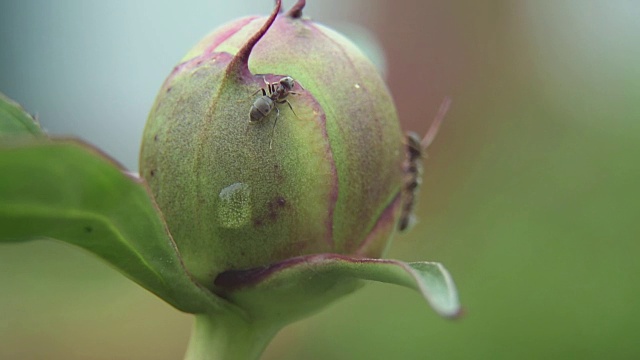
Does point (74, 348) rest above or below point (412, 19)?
below

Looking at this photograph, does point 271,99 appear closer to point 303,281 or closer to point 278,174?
point 278,174

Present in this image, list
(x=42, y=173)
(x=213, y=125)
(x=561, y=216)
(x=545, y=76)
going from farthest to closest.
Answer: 1. (x=545, y=76)
2. (x=561, y=216)
3. (x=213, y=125)
4. (x=42, y=173)

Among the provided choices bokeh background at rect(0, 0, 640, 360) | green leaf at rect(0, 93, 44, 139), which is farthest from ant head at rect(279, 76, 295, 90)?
bokeh background at rect(0, 0, 640, 360)

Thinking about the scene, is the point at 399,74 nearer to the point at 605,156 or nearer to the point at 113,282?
the point at 605,156

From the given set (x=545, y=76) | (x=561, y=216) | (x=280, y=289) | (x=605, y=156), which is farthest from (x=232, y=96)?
(x=545, y=76)

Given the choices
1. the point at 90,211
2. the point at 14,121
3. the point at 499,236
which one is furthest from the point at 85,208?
the point at 499,236

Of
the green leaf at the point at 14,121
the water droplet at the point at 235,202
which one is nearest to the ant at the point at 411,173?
the water droplet at the point at 235,202
